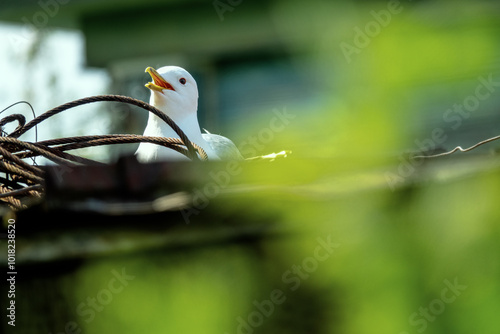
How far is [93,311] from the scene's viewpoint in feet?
2.67

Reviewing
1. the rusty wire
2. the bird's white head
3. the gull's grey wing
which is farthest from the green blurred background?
the bird's white head

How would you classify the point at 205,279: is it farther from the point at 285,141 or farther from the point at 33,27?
the point at 33,27

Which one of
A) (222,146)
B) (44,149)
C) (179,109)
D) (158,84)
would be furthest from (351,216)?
(158,84)

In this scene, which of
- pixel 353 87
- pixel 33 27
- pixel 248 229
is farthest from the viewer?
pixel 33 27

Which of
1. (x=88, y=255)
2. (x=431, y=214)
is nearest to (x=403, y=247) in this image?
(x=431, y=214)

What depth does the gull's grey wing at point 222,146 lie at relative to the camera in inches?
85.1

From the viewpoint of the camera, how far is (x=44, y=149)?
5.04ft

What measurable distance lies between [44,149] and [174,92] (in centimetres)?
107

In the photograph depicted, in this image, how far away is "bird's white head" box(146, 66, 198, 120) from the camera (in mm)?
2527

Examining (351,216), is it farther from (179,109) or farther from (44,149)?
(179,109)

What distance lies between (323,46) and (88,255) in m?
0.35

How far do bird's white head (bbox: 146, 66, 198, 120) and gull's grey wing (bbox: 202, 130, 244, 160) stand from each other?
0.59 ft

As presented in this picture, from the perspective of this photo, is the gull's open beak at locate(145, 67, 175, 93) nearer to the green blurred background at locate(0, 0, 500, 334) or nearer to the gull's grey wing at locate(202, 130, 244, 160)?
the gull's grey wing at locate(202, 130, 244, 160)

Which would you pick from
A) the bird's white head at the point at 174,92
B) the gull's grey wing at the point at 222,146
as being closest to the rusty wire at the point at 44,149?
the gull's grey wing at the point at 222,146
